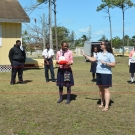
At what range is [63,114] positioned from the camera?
6.61 m

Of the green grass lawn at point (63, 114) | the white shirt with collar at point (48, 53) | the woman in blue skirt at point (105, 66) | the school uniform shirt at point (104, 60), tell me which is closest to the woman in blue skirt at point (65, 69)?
the green grass lawn at point (63, 114)

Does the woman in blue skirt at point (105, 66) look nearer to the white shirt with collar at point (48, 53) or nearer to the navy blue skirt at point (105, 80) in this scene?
the navy blue skirt at point (105, 80)

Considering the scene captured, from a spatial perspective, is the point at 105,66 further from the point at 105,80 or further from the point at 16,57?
the point at 16,57

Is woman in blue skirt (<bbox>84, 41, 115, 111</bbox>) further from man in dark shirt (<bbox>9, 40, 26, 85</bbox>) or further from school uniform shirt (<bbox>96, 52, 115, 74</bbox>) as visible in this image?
man in dark shirt (<bbox>9, 40, 26, 85</bbox>)

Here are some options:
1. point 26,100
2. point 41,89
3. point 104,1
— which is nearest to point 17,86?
point 41,89

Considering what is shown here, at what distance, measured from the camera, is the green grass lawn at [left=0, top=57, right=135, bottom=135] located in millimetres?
5480

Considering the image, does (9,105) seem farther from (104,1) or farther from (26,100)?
(104,1)

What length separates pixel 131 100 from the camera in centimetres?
833

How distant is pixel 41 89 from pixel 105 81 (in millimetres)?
3708

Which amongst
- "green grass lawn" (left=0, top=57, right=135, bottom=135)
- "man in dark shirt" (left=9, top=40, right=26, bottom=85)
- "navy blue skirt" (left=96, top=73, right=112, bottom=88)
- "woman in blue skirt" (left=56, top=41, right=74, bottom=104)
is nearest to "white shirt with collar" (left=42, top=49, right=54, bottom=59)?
"man in dark shirt" (left=9, top=40, right=26, bottom=85)

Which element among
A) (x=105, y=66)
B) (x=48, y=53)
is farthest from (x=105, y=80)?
(x=48, y=53)

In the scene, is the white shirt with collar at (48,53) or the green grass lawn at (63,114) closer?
the green grass lawn at (63,114)

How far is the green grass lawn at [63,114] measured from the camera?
548 cm

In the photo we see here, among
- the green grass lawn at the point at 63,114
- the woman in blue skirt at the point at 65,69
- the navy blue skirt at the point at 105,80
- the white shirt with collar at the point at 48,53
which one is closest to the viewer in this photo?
the green grass lawn at the point at 63,114
